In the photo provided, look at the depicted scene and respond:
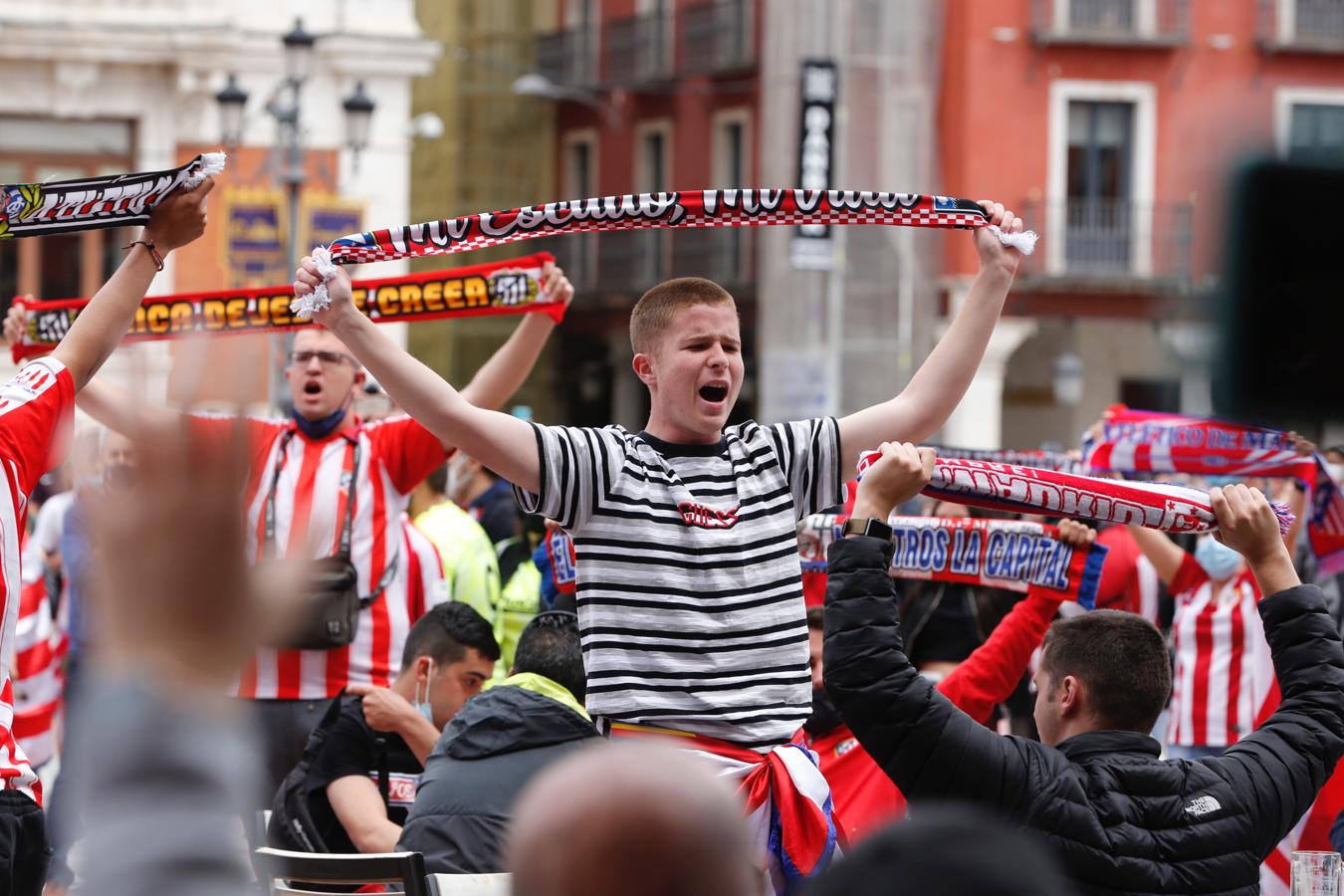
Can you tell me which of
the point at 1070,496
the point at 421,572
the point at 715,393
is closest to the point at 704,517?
the point at 715,393

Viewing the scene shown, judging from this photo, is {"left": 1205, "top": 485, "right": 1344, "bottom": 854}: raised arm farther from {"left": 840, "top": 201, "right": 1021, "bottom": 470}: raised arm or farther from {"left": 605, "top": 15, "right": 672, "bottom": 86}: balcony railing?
{"left": 605, "top": 15, "right": 672, "bottom": 86}: balcony railing

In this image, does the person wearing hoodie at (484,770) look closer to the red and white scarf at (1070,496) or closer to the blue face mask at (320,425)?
the red and white scarf at (1070,496)

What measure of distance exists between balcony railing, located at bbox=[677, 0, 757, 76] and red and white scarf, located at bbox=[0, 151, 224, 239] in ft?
94.3

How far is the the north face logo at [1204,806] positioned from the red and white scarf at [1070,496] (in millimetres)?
657

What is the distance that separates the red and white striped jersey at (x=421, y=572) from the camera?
7324 millimetres

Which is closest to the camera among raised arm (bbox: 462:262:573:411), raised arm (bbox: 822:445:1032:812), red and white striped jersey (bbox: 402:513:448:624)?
raised arm (bbox: 822:445:1032:812)

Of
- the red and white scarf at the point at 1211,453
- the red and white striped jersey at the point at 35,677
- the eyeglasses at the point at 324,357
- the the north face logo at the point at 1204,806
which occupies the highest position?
the eyeglasses at the point at 324,357

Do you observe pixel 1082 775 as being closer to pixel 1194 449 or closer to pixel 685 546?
pixel 685 546

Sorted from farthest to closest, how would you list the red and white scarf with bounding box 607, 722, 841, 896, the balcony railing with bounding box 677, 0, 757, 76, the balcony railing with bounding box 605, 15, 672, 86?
the balcony railing with bounding box 605, 15, 672, 86 < the balcony railing with bounding box 677, 0, 757, 76 < the red and white scarf with bounding box 607, 722, 841, 896

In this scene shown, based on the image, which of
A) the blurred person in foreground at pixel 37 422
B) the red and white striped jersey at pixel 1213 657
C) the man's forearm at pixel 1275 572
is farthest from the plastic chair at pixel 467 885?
the red and white striped jersey at pixel 1213 657

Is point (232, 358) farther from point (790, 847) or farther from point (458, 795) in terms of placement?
point (458, 795)

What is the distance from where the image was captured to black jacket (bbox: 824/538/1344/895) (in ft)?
12.0

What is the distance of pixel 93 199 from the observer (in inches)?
177

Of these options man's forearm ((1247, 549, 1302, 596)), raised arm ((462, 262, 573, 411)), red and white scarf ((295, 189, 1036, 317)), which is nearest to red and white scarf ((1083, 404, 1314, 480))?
raised arm ((462, 262, 573, 411))
